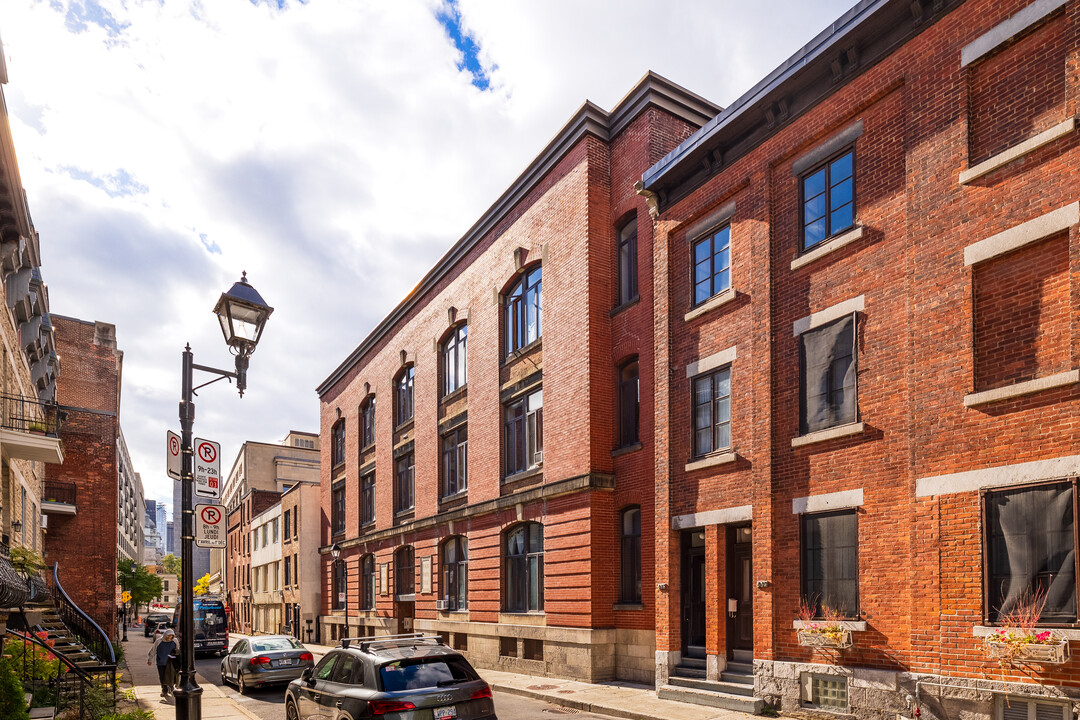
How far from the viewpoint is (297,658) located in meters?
21.3

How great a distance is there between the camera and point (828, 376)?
566 inches

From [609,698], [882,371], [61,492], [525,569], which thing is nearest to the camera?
[882,371]

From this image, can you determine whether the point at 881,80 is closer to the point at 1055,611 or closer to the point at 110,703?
the point at 1055,611

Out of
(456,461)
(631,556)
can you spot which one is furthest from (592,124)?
(456,461)

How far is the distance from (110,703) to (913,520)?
584 inches

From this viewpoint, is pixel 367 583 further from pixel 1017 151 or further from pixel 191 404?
pixel 1017 151

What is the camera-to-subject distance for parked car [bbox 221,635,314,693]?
20.5 meters

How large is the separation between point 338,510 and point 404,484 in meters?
11.6

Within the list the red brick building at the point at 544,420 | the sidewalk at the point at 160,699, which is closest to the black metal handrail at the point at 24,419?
the sidewalk at the point at 160,699

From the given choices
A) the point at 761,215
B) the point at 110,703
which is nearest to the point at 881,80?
the point at 761,215

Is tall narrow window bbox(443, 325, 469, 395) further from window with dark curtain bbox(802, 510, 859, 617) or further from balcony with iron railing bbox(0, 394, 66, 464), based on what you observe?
window with dark curtain bbox(802, 510, 859, 617)

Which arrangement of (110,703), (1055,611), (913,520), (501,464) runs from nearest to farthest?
1. (1055,611)
2. (913,520)
3. (110,703)
4. (501,464)

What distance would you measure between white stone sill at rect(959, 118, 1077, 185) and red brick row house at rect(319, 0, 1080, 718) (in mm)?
39

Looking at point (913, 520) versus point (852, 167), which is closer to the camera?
point (913, 520)
